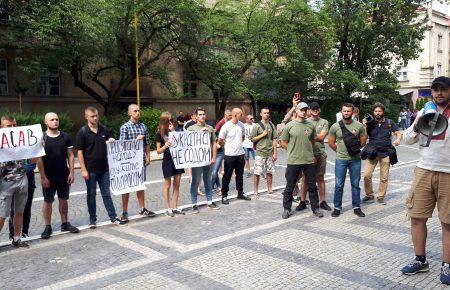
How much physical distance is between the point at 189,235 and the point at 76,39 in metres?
14.1

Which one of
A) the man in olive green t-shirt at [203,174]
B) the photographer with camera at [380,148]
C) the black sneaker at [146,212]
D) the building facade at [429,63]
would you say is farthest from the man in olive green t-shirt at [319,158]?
the building facade at [429,63]

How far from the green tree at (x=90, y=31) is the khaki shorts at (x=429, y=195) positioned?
14.8 metres

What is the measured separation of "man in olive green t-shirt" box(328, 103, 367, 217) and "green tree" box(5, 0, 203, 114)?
12273 mm

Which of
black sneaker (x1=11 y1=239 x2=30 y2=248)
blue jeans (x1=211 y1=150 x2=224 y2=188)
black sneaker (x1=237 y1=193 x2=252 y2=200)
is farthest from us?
blue jeans (x1=211 y1=150 x2=224 y2=188)

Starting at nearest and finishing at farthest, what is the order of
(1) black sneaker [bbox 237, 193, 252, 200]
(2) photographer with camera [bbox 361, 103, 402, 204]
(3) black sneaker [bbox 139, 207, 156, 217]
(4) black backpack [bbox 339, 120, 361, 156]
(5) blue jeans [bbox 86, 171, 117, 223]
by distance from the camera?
(5) blue jeans [bbox 86, 171, 117, 223] → (4) black backpack [bbox 339, 120, 361, 156] → (3) black sneaker [bbox 139, 207, 156, 217] → (2) photographer with camera [bbox 361, 103, 402, 204] → (1) black sneaker [bbox 237, 193, 252, 200]

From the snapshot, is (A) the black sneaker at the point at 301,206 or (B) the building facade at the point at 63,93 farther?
(B) the building facade at the point at 63,93

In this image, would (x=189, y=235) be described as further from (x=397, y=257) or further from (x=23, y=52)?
(x=23, y=52)

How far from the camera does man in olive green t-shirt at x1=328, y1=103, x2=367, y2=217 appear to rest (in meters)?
7.51

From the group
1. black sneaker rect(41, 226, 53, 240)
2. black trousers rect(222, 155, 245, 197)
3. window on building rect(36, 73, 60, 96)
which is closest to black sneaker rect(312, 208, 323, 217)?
black trousers rect(222, 155, 245, 197)

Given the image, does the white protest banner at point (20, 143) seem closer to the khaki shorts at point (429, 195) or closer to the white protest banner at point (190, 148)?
the white protest banner at point (190, 148)

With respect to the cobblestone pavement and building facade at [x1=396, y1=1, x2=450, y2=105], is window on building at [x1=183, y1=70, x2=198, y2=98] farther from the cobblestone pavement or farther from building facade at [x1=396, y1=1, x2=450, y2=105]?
building facade at [x1=396, y1=1, x2=450, y2=105]

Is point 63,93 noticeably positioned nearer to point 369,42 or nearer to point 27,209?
point 27,209

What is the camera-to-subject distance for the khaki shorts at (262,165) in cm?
903

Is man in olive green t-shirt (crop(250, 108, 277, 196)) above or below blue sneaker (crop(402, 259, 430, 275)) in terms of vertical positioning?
above
